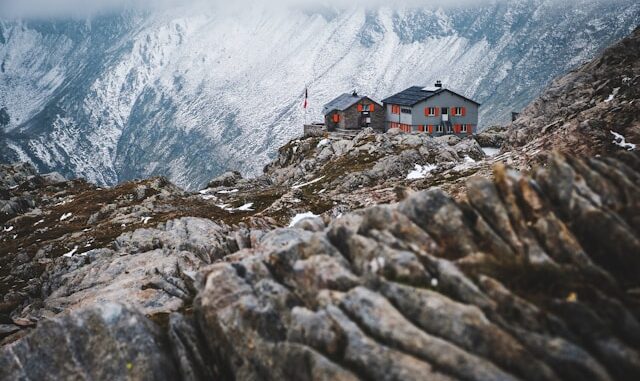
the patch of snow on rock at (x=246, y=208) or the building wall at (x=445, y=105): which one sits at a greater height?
the building wall at (x=445, y=105)

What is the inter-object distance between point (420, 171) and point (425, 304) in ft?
195

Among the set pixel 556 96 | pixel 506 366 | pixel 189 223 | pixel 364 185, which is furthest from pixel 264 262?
pixel 556 96

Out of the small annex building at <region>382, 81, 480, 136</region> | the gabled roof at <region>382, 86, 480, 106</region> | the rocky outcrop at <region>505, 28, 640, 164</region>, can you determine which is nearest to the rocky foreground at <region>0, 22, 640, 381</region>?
the rocky outcrop at <region>505, 28, 640, 164</region>

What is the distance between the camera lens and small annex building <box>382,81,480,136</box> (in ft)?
367

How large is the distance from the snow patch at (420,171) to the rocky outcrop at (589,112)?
11.2 m

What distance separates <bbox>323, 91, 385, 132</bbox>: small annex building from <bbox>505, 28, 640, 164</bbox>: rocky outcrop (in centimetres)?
5219

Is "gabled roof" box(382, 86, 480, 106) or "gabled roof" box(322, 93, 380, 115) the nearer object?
"gabled roof" box(382, 86, 480, 106)

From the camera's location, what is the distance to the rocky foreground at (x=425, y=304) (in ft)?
50.3

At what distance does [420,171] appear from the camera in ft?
245

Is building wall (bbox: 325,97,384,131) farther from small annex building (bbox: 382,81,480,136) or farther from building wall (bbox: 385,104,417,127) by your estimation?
small annex building (bbox: 382,81,480,136)

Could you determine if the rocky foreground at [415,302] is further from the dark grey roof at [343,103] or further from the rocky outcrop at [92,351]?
the dark grey roof at [343,103]

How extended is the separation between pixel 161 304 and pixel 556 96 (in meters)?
63.5

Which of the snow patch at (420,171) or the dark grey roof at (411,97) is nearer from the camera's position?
the snow patch at (420,171)

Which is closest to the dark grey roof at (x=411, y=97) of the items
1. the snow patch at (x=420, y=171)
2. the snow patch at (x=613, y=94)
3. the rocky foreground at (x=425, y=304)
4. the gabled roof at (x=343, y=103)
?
the gabled roof at (x=343, y=103)
